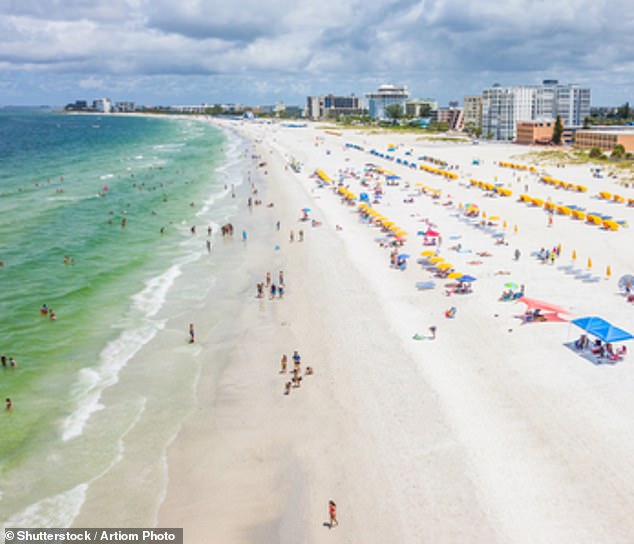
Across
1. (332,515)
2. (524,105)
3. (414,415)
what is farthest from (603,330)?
(524,105)

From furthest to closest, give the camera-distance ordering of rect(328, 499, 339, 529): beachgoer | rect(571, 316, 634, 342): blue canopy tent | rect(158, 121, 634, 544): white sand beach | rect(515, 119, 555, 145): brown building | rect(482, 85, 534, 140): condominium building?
rect(482, 85, 534, 140): condominium building
rect(515, 119, 555, 145): brown building
rect(571, 316, 634, 342): blue canopy tent
rect(158, 121, 634, 544): white sand beach
rect(328, 499, 339, 529): beachgoer

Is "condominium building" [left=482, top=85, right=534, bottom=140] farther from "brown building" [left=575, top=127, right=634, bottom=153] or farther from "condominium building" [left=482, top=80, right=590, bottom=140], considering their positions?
"brown building" [left=575, top=127, right=634, bottom=153]

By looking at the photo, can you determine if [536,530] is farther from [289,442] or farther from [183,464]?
[183,464]

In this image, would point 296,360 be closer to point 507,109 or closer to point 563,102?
point 507,109

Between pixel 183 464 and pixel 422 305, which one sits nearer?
pixel 183 464

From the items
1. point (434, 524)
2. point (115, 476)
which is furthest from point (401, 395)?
point (115, 476)

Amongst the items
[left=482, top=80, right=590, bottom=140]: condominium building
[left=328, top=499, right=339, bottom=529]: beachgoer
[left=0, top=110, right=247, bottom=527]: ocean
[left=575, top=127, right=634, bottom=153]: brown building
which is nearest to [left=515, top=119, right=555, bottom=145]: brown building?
[left=575, top=127, right=634, bottom=153]: brown building
